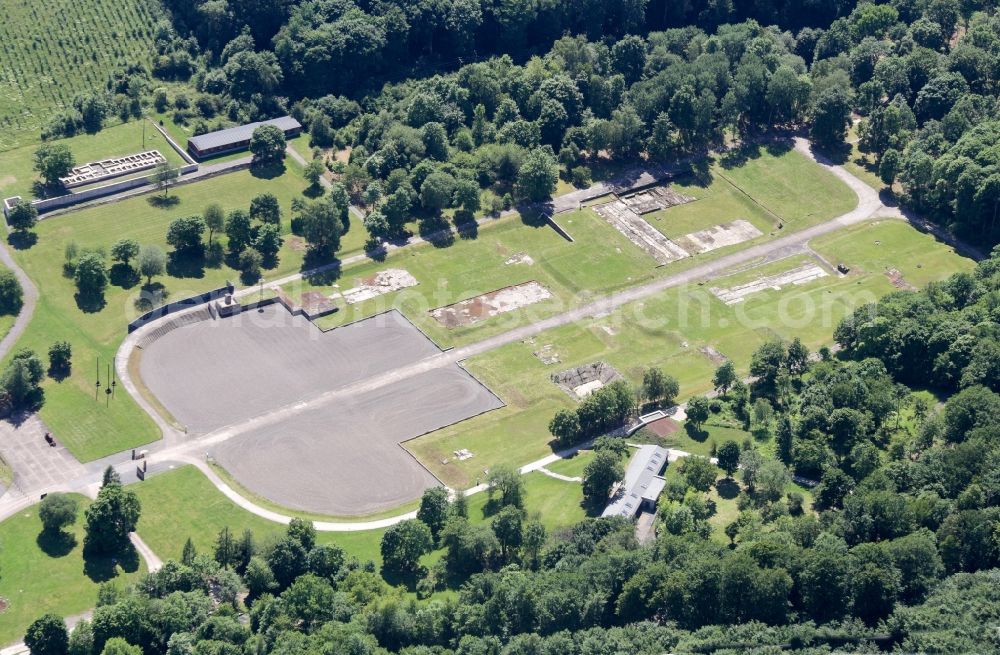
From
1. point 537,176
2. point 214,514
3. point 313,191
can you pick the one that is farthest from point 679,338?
point 214,514

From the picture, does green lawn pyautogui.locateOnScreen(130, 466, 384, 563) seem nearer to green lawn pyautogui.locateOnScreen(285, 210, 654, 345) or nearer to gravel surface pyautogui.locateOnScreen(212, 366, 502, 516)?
gravel surface pyautogui.locateOnScreen(212, 366, 502, 516)

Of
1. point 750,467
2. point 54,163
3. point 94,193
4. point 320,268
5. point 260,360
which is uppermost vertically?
point 54,163

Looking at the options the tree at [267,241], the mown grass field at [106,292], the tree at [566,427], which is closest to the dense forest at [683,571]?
the tree at [566,427]

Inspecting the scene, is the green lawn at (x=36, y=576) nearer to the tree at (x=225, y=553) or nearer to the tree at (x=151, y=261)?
the tree at (x=225, y=553)

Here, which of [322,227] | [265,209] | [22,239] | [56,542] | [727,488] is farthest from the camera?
[265,209]

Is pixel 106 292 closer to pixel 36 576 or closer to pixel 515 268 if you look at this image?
pixel 36 576

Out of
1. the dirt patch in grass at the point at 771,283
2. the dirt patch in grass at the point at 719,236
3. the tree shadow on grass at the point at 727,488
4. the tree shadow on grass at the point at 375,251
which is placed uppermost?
the tree shadow on grass at the point at 375,251

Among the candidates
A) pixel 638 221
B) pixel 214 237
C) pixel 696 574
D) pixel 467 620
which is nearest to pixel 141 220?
pixel 214 237

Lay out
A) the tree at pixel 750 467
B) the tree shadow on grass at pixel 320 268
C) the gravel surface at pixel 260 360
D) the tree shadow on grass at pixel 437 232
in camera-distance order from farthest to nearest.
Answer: the tree shadow on grass at pixel 437 232, the tree shadow on grass at pixel 320 268, the gravel surface at pixel 260 360, the tree at pixel 750 467
